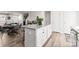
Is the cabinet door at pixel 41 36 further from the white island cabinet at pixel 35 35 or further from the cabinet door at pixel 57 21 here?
the cabinet door at pixel 57 21

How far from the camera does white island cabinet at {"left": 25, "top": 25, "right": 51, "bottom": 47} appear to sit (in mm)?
2197

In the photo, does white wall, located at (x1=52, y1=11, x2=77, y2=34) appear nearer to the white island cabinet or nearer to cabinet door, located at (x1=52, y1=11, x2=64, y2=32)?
cabinet door, located at (x1=52, y1=11, x2=64, y2=32)

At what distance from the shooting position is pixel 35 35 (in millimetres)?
2199

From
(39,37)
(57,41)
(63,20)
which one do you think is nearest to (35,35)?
(39,37)

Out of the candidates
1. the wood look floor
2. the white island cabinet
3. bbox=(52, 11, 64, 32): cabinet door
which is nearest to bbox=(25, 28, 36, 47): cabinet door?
the white island cabinet

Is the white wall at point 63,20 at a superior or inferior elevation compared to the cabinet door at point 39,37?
superior

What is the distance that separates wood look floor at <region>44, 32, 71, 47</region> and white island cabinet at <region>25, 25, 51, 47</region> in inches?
2.8

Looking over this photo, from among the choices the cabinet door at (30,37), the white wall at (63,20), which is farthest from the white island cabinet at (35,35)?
the white wall at (63,20)

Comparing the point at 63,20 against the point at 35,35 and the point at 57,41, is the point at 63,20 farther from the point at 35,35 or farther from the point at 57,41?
the point at 35,35

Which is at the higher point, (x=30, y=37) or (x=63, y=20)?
(x=63, y=20)

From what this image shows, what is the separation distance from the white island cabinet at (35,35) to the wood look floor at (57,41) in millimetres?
71

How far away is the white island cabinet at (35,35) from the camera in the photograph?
2.20 m

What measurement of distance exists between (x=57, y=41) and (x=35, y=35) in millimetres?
321
